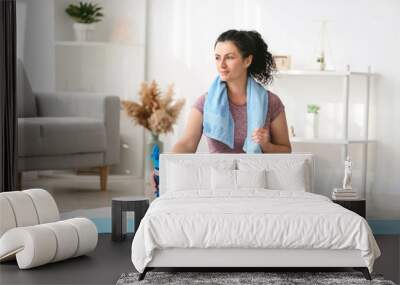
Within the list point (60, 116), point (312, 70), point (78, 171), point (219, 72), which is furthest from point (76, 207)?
point (312, 70)

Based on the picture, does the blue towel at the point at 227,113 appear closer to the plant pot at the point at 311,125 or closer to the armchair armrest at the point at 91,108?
the plant pot at the point at 311,125

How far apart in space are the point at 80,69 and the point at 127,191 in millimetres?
1252

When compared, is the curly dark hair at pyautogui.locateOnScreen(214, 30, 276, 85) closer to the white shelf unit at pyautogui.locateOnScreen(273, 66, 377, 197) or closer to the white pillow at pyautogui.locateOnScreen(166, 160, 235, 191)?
the white shelf unit at pyautogui.locateOnScreen(273, 66, 377, 197)

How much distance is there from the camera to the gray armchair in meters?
7.82

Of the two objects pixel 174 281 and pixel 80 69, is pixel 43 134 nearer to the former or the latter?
pixel 80 69

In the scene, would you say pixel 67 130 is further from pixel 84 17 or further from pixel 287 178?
pixel 287 178

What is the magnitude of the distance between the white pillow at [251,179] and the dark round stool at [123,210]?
0.88 meters

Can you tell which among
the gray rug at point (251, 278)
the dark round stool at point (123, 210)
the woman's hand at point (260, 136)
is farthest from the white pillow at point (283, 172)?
the gray rug at point (251, 278)

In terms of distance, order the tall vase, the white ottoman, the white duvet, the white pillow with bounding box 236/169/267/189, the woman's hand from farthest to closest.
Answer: the tall vase, the woman's hand, the white pillow with bounding box 236/169/267/189, the white ottoman, the white duvet

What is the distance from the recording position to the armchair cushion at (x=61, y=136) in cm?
785

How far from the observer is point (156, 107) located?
7879 mm

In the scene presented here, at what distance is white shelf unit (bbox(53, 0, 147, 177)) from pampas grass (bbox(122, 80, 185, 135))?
0.23 feet

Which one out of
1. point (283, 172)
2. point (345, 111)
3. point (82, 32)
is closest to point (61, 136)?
point (82, 32)

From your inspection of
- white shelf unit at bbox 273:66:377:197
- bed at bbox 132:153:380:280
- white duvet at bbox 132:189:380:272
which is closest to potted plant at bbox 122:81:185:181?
white shelf unit at bbox 273:66:377:197
